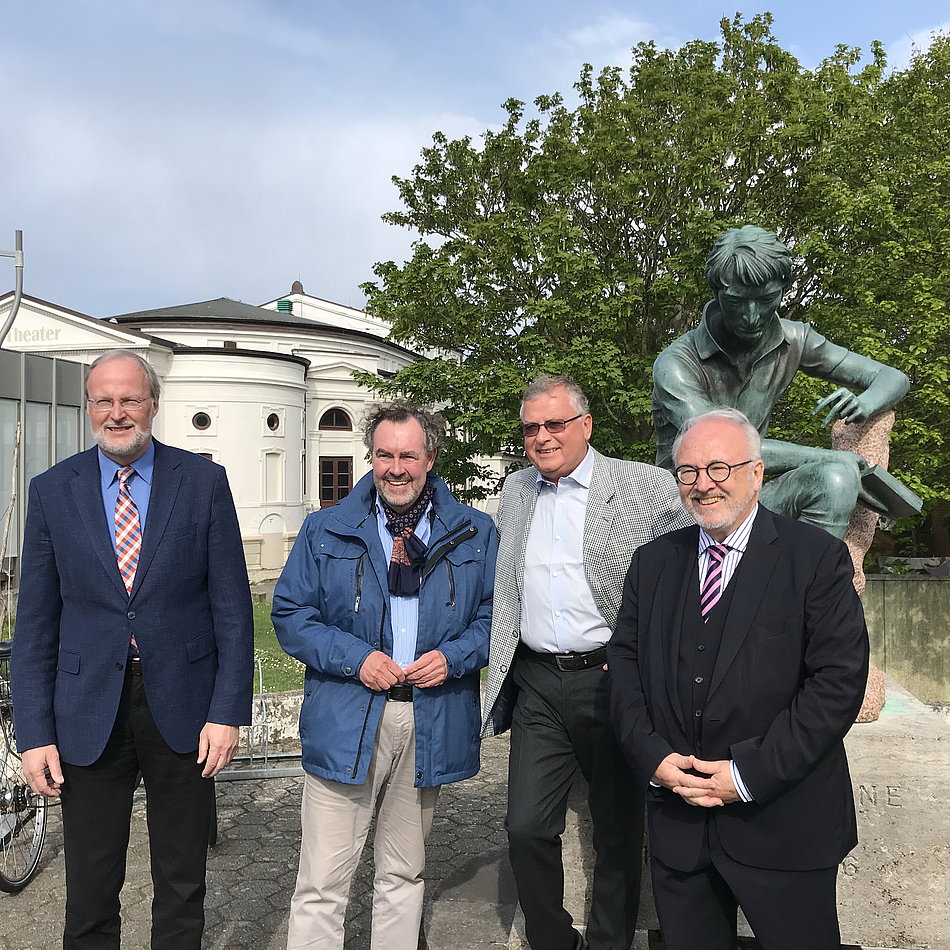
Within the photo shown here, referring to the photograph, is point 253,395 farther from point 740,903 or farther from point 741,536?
point 740,903

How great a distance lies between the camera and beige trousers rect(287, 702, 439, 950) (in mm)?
3092

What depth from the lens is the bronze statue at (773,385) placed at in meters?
4.01

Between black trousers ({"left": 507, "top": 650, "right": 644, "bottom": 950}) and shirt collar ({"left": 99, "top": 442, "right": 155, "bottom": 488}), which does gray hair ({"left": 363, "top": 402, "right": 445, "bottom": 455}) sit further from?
black trousers ({"left": 507, "top": 650, "right": 644, "bottom": 950})

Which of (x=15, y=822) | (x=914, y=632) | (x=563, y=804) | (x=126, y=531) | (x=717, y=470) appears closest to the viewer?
(x=717, y=470)

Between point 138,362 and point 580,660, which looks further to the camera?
point 580,660

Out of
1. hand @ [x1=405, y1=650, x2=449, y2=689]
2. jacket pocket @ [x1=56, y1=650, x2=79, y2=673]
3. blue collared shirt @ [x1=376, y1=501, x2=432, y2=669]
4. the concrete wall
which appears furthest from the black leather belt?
the concrete wall

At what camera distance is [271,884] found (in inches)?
184

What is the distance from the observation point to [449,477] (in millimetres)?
21688

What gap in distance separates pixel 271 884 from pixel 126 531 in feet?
8.52

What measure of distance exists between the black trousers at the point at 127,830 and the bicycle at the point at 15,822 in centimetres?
191

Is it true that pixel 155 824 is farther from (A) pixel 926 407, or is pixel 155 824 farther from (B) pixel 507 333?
(B) pixel 507 333

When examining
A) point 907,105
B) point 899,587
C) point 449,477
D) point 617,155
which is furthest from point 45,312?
point 899,587

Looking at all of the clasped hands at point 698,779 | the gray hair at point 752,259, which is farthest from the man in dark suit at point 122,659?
the gray hair at point 752,259

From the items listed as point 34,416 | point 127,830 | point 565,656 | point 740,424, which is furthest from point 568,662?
point 34,416
